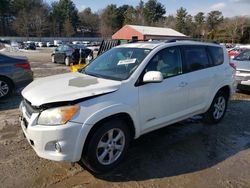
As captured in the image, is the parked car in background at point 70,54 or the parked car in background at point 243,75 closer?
the parked car in background at point 243,75

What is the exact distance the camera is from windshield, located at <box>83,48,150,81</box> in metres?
4.22

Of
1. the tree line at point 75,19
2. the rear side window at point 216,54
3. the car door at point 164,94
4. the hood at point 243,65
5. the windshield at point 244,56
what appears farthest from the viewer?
the tree line at point 75,19

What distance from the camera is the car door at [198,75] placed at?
4.93 meters

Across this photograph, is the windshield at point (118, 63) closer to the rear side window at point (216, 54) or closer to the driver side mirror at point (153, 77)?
the driver side mirror at point (153, 77)

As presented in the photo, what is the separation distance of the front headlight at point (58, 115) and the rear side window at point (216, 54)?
3319 mm

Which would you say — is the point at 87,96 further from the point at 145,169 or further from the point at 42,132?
the point at 145,169

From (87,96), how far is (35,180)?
1.29 metres

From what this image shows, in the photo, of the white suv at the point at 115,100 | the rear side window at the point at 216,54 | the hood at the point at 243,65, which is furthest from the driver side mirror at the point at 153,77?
the hood at the point at 243,65

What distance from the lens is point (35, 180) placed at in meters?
3.67

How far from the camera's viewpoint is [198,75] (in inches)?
200

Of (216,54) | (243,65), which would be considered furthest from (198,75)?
(243,65)

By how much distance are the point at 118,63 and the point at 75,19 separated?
99969 mm

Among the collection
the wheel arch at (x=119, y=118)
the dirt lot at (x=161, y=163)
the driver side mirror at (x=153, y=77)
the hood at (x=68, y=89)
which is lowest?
the dirt lot at (x=161, y=163)

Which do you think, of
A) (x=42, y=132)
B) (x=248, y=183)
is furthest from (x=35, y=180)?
(x=248, y=183)
